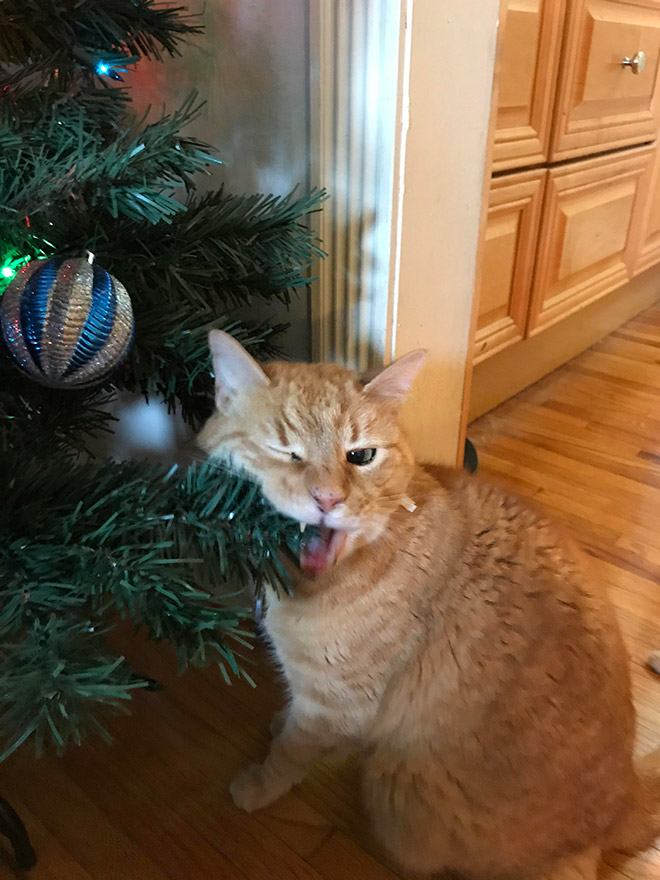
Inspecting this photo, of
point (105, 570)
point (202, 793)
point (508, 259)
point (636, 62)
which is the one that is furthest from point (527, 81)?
point (202, 793)

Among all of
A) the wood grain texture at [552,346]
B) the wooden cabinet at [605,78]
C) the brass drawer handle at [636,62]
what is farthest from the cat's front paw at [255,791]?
the brass drawer handle at [636,62]

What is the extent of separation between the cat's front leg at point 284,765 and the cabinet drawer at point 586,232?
131 centimetres

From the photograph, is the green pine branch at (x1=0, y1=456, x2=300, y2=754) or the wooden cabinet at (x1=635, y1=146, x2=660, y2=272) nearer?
the green pine branch at (x1=0, y1=456, x2=300, y2=754)

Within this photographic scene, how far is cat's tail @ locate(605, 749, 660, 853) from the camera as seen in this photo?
0.86 meters

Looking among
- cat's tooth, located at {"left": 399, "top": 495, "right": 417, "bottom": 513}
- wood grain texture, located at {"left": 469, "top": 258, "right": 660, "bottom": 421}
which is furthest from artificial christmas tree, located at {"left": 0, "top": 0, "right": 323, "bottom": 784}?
wood grain texture, located at {"left": 469, "top": 258, "right": 660, "bottom": 421}

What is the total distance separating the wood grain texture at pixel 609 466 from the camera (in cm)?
128

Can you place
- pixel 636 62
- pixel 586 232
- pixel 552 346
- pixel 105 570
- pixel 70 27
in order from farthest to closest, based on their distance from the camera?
1. pixel 552 346
2. pixel 586 232
3. pixel 636 62
4. pixel 70 27
5. pixel 105 570

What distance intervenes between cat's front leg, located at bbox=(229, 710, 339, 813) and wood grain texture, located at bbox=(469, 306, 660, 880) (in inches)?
17.7

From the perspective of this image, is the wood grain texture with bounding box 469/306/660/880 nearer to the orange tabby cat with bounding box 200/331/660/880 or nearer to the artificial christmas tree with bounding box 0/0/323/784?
the orange tabby cat with bounding box 200/331/660/880

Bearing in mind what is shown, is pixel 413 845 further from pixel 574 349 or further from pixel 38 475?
pixel 574 349

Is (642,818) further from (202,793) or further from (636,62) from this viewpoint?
(636,62)

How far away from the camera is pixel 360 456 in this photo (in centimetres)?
85

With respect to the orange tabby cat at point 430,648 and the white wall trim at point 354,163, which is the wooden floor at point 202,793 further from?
the white wall trim at point 354,163

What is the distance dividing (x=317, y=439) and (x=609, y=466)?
4.26 ft
